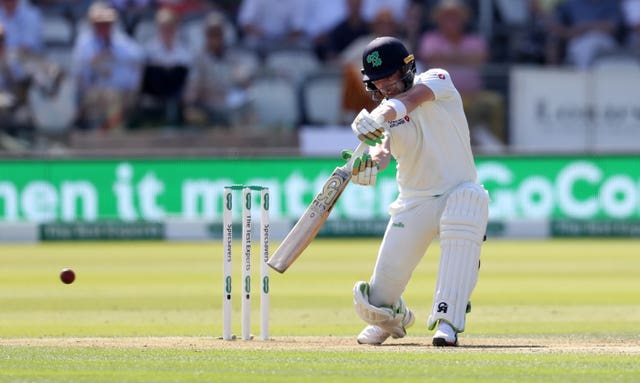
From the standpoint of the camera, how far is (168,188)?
56.8 ft

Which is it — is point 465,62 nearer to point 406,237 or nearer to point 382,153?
point 382,153

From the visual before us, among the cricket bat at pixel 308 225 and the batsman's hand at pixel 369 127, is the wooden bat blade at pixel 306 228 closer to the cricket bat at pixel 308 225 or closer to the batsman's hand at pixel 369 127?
the cricket bat at pixel 308 225

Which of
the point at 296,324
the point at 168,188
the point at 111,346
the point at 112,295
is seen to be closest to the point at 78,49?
the point at 168,188

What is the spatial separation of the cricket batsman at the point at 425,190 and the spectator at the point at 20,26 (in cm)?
1222

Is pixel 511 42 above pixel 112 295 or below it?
above

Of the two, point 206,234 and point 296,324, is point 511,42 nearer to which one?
point 206,234

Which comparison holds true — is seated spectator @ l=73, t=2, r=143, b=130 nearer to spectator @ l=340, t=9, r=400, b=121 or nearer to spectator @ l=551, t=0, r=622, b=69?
spectator @ l=340, t=9, r=400, b=121

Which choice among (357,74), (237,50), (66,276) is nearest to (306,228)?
(66,276)

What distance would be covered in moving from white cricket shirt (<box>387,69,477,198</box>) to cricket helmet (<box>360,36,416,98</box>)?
0.35 feet

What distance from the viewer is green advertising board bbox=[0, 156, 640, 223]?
17.1m

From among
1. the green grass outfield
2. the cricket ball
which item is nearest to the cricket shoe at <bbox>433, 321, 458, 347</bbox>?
the green grass outfield

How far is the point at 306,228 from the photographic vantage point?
7020 millimetres

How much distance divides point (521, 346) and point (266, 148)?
10991 mm

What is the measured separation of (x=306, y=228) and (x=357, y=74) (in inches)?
428
